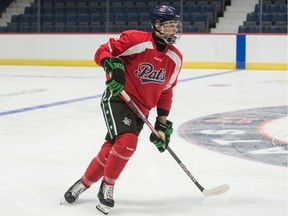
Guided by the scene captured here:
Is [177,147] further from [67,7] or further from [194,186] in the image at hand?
[67,7]

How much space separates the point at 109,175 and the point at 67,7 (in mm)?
14688

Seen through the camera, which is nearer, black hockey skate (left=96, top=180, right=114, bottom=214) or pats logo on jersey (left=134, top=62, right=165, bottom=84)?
black hockey skate (left=96, top=180, right=114, bottom=214)

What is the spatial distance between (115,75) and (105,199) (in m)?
0.55

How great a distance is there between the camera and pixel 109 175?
277 centimetres

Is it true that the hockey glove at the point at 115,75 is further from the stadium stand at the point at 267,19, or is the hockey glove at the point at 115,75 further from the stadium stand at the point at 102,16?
the stadium stand at the point at 102,16

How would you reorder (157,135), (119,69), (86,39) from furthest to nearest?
(86,39) < (157,135) < (119,69)

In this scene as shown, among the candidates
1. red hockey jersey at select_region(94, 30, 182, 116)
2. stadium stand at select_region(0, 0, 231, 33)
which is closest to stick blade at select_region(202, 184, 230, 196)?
red hockey jersey at select_region(94, 30, 182, 116)

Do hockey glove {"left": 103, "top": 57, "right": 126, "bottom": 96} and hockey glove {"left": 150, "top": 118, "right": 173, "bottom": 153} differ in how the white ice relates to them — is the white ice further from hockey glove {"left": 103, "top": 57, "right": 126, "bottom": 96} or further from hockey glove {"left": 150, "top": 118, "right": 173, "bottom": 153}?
hockey glove {"left": 103, "top": 57, "right": 126, "bottom": 96}

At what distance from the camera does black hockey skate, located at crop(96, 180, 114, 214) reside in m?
2.74

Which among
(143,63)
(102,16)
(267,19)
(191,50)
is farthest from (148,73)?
(102,16)

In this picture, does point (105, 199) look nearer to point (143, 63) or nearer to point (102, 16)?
point (143, 63)

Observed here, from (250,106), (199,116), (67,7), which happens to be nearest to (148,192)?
A: (199,116)

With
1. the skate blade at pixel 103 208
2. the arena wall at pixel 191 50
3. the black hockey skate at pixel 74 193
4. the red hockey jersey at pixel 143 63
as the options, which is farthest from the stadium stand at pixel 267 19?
the skate blade at pixel 103 208

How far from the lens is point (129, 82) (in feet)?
9.50
